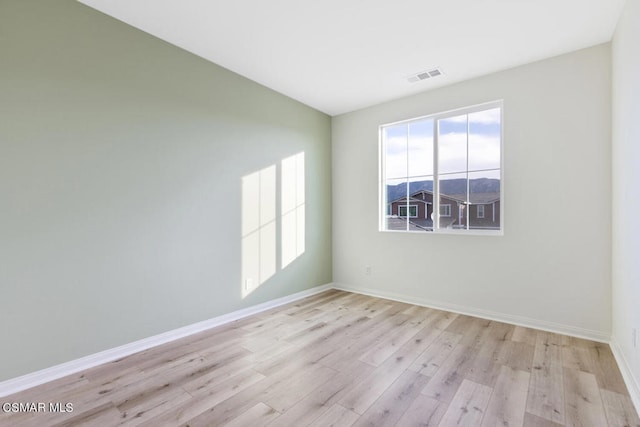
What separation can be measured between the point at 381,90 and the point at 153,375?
3.80m

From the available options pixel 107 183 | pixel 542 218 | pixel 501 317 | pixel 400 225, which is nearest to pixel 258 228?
pixel 107 183

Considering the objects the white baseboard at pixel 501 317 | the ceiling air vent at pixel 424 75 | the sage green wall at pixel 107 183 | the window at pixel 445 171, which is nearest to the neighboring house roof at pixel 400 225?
the window at pixel 445 171

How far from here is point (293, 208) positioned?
4082 mm

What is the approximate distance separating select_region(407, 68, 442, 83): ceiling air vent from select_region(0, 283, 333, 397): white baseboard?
3.22 meters

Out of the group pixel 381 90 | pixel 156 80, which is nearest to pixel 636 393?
pixel 381 90

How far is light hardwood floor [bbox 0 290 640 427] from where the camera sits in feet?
5.58

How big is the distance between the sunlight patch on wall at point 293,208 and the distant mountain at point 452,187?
1299mm

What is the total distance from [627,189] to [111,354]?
4.11 metres

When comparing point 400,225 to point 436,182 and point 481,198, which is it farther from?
point 481,198

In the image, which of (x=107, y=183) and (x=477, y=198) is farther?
(x=477, y=198)

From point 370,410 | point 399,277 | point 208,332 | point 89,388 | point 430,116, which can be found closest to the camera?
point 370,410

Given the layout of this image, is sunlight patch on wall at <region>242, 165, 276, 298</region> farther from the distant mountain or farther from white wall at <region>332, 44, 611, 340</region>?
white wall at <region>332, 44, 611, 340</region>

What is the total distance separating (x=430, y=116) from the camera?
3746mm

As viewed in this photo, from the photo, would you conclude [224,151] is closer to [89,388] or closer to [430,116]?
[89,388]
